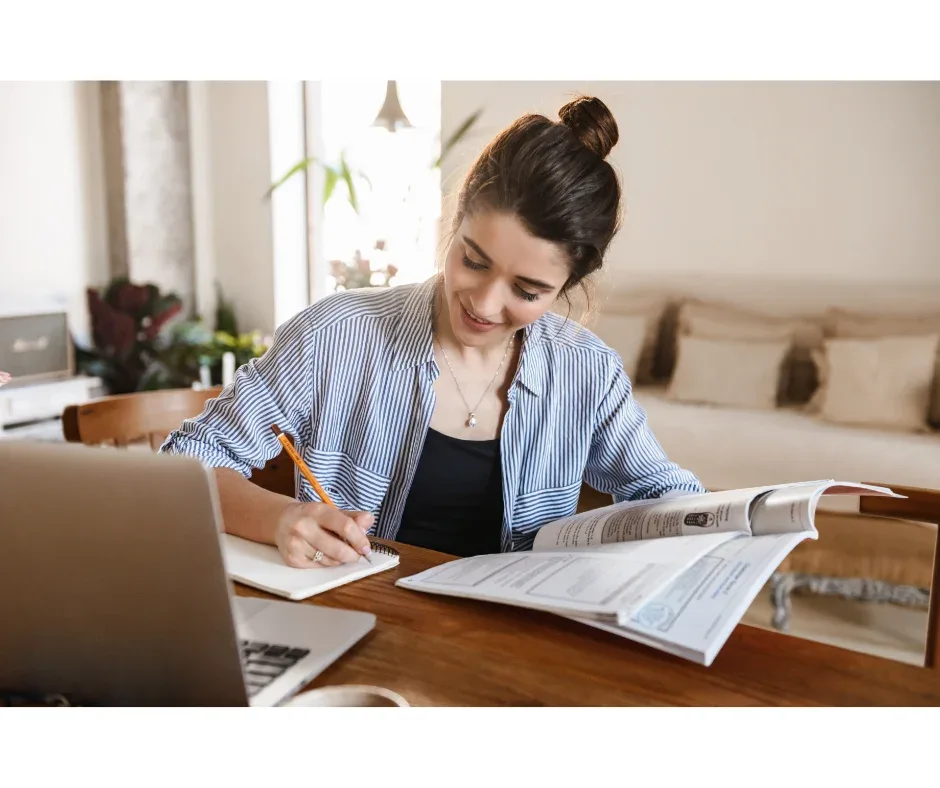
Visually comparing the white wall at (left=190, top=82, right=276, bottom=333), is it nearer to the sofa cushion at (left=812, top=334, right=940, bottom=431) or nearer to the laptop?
the sofa cushion at (left=812, top=334, right=940, bottom=431)

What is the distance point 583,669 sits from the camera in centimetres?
60

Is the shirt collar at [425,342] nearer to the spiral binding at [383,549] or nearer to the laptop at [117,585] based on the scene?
the spiral binding at [383,549]

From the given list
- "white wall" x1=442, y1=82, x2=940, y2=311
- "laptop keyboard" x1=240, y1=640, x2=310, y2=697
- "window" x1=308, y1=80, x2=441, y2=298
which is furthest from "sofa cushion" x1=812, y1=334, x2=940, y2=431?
"laptop keyboard" x1=240, y1=640, x2=310, y2=697

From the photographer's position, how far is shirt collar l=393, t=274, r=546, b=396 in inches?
45.8

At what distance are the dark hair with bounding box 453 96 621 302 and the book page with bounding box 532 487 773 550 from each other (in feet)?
1.09

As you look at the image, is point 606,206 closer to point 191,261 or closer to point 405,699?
point 405,699

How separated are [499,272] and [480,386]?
249 millimetres

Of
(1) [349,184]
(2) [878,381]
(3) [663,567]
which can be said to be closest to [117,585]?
(3) [663,567]

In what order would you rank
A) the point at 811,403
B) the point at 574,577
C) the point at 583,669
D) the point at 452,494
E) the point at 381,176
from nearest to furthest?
the point at 583,669 → the point at 574,577 → the point at 452,494 → the point at 811,403 → the point at 381,176

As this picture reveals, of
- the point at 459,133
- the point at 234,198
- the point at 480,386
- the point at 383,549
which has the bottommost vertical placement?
the point at 383,549

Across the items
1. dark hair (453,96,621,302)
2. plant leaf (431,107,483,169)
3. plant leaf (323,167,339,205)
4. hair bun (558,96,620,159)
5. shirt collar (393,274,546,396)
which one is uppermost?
plant leaf (431,107,483,169)

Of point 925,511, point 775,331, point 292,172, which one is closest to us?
point 925,511

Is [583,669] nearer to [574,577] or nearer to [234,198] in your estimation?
[574,577]
